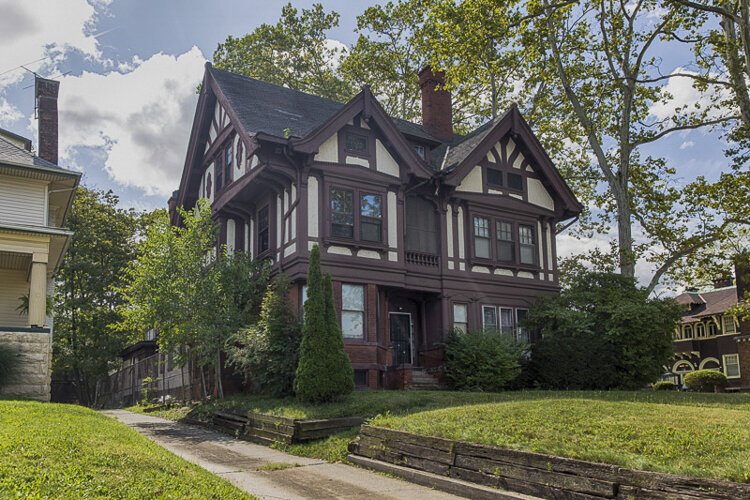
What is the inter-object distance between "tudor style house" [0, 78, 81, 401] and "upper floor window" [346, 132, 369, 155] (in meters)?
8.84

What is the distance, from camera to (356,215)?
68.8 feet

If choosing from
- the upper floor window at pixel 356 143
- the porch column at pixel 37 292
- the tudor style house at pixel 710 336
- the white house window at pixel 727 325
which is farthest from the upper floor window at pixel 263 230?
the white house window at pixel 727 325

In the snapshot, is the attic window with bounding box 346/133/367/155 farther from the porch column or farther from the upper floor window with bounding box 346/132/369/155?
the porch column

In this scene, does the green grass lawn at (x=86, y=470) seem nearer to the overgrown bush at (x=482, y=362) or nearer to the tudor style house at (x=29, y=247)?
the tudor style house at (x=29, y=247)

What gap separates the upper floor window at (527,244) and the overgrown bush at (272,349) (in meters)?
10.6

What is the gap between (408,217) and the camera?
23.0 meters

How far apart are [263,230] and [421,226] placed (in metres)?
5.40

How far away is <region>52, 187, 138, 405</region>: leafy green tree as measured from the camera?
35438 millimetres

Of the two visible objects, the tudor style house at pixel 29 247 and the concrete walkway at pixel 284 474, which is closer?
the concrete walkway at pixel 284 474

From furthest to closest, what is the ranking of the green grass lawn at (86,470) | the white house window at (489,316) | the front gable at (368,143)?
the white house window at (489,316), the front gable at (368,143), the green grass lawn at (86,470)

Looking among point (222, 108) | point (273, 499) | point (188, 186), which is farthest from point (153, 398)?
point (273, 499)

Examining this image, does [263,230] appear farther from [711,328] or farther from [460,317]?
[711,328]

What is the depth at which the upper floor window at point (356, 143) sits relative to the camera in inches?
843

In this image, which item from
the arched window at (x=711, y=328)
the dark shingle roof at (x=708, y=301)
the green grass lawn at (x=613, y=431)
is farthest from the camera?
the arched window at (x=711, y=328)
